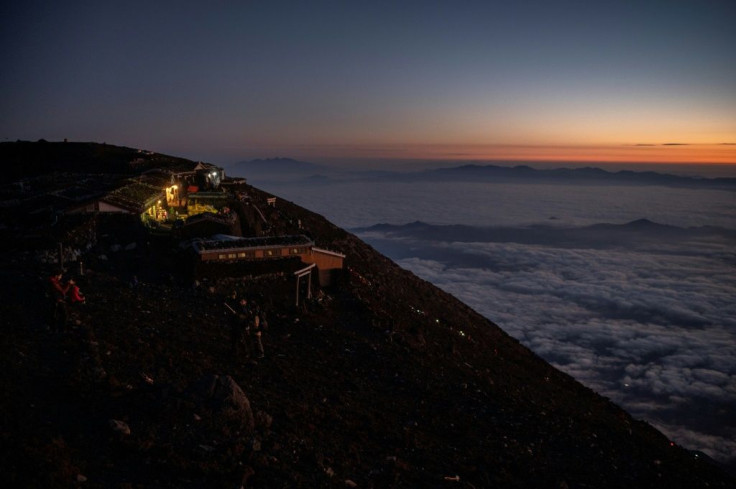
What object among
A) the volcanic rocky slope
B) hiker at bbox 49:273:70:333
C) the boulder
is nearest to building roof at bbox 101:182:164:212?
the volcanic rocky slope

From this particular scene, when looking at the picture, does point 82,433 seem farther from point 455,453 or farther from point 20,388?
point 455,453

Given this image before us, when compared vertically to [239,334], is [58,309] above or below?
above

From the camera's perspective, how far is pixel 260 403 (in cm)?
1110

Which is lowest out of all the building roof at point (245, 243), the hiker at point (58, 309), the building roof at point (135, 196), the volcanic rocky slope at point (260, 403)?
the volcanic rocky slope at point (260, 403)

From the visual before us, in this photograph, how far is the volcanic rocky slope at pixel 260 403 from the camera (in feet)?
26.2

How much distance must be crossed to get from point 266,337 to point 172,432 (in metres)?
8.44

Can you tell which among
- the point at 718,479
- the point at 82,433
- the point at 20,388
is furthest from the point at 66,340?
the point at 718,479

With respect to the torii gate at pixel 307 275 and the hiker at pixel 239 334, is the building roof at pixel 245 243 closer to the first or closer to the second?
the torii gate at pixel 307 275

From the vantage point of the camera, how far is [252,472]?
795 cm

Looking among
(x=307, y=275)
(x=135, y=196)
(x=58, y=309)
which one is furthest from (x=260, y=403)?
(x=135, y=196)

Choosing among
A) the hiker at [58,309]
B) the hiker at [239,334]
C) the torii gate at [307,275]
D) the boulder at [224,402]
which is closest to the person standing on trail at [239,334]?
the hiker at [239,334]

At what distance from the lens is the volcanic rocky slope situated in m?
7.98

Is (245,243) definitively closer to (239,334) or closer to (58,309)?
(239,334)

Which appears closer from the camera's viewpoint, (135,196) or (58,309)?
(58,309)
